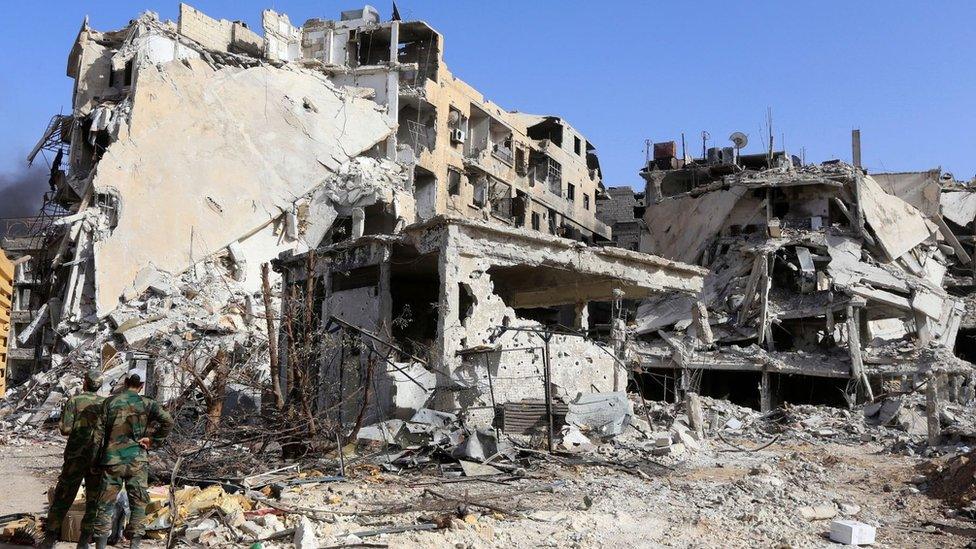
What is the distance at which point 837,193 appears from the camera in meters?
31.0

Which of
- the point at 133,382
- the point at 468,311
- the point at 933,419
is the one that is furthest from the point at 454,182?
the point at 133,382

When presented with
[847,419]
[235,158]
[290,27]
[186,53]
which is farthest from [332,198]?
[847,419]

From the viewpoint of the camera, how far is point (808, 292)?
91.5 feet

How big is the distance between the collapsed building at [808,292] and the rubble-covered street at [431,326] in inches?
5.3

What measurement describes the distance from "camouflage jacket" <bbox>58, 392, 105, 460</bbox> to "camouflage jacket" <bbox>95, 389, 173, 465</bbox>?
0.40ft

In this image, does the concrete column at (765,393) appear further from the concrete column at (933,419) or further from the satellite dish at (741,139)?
the satellite dish at (741,139)

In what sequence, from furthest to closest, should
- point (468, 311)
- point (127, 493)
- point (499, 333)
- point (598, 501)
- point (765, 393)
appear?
point (765, 393) < point (468, 311) < point (499, 333) < point (598, 501) < point (127, 493)

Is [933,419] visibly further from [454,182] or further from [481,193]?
[481,193]

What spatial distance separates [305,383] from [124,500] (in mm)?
3328

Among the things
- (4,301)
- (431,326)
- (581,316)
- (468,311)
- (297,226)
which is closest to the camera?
(4,301)

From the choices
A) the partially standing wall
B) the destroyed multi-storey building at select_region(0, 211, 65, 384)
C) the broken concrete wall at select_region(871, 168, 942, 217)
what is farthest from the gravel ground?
the broken concrete wall at select_region(871, 168, 942, 217)

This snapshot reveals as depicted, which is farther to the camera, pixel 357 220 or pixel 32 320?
pixel 357 220

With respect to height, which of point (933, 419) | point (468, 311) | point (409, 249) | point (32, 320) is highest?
point (409, 249)

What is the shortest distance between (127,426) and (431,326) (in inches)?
461
